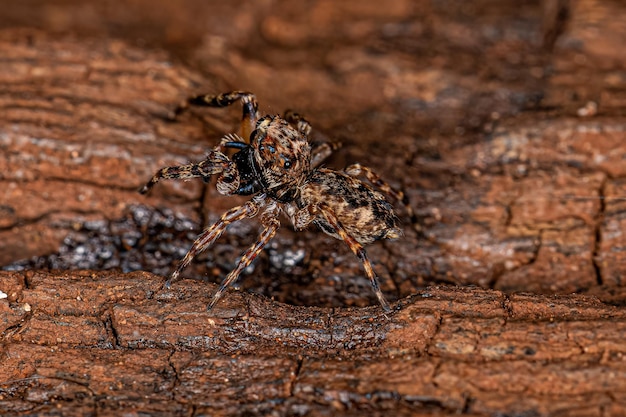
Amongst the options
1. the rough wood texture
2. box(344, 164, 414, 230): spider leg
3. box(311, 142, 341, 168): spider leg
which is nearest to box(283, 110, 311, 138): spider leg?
box(311, 142, 341, 168): spider leg

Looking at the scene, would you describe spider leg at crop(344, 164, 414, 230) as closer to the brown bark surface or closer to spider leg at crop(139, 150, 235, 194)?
the brown bark surface

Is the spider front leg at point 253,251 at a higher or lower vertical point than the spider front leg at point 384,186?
lower

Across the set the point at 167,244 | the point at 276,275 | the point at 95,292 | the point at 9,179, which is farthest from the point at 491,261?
the point at 9,179

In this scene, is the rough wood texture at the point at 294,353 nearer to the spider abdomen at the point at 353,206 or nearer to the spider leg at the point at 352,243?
the spider leg at the point at 352,243

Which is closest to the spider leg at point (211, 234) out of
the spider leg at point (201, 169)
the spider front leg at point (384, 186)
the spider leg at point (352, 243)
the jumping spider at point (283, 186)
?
the jumping spider at point (283, 186)

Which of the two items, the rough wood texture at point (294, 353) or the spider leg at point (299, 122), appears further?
the spider leg at point (299, 122)

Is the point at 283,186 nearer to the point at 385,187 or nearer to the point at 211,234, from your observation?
the point at 211,234
